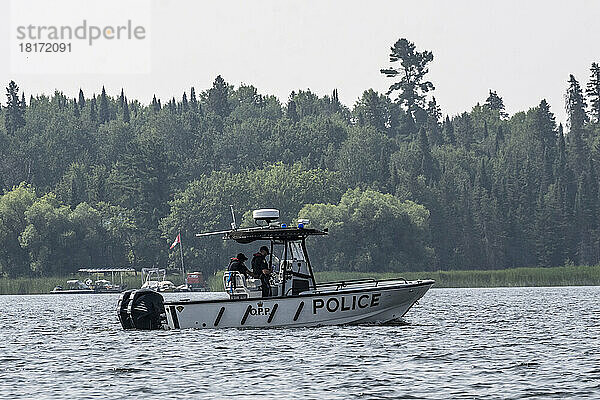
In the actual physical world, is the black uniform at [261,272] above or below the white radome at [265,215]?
below

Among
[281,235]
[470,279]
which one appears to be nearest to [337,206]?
[470,279]

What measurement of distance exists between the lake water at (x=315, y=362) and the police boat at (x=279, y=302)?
21.2 inches

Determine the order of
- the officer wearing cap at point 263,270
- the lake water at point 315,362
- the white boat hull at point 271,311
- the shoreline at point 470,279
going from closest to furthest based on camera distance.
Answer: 1. the lake water at point 315,362
2. the white boat hull at point 271,311
3. the officer wearing cap at point 263,270
4. the shoreline at point 470,279

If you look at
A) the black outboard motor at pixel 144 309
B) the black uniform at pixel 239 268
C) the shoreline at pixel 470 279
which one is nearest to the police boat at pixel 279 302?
the black outboard motor at pixel 144 309

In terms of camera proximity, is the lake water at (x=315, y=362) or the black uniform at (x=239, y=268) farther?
the black uniform at (x=239, y=268)

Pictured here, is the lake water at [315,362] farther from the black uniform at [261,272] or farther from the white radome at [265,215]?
the white radome at [265,215]

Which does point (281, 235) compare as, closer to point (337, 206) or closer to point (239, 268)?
point (239, 268)

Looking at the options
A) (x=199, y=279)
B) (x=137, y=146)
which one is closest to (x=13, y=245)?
(x=199, y=279)

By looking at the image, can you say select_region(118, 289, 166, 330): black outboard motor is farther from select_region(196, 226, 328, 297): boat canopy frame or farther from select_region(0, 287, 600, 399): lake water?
select_region(196, 226, 328, 297): boat canopy frame

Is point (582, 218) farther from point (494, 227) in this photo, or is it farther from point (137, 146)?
point (137, 146)

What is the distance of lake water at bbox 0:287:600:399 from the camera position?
2923cm

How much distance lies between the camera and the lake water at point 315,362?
29234mm

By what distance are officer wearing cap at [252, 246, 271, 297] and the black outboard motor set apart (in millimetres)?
3835

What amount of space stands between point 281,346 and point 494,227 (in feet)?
443
